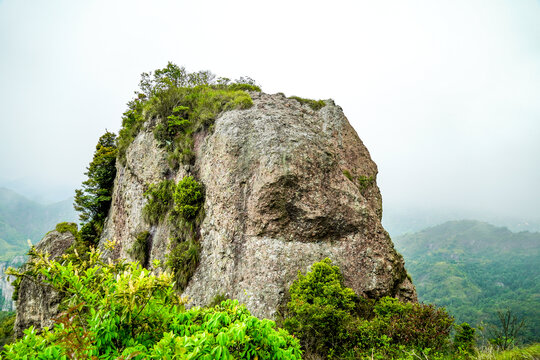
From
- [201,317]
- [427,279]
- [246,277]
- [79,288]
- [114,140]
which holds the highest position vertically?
[114,140]

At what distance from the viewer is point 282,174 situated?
12992 mm

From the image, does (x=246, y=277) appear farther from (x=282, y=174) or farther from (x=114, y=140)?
(x=114, y=140)

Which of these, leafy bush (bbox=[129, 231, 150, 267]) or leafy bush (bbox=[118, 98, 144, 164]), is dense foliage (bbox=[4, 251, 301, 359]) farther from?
leafy bush (bbox=[118, 98, 144, 164])

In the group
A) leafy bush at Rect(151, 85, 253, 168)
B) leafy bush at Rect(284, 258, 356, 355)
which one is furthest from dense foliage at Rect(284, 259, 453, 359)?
leafy bush at Rect(151, 85, 253, 168)

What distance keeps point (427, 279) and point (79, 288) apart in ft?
694

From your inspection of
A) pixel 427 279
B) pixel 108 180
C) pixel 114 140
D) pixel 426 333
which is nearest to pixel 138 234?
pixel 108 180

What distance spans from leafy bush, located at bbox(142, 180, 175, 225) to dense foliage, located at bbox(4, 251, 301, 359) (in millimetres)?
13903

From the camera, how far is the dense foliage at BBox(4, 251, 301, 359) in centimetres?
303

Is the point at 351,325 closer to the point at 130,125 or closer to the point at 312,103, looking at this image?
the point at 312,103

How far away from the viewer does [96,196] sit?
83.3 ft

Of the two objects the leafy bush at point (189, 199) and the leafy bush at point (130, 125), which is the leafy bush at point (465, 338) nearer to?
the leafy bush at point (189, 199)

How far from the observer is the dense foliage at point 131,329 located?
119 inches

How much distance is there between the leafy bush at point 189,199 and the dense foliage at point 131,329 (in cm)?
1120

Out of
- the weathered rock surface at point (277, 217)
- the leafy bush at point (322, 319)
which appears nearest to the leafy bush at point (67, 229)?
the weathered rock surface at point (277, 217)
